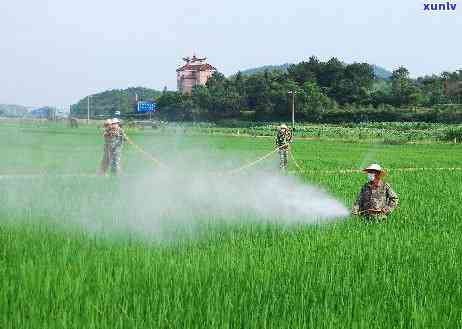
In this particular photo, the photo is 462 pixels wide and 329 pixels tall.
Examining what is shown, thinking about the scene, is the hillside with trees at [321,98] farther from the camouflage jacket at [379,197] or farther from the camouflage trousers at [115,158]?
the camouflage jacket at [379,197]

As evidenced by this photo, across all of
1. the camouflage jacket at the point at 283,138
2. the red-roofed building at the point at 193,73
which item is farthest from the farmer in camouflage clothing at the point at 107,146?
the red-roofed building at the point at 193,73

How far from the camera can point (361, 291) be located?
5.02 meters

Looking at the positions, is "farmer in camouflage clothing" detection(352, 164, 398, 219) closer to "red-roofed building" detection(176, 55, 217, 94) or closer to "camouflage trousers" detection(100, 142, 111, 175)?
"camouflage trousers" detection(100, 142, 111, 175)

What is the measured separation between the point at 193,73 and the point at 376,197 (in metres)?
143

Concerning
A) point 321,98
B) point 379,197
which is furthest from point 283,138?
point 321,98

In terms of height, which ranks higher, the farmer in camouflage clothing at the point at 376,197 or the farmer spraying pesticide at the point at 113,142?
the farmer spraying pesticide at the point at 113,142

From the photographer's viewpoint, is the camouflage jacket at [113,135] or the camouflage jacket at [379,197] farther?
the camouflage jacket at [113,135]

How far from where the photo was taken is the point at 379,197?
8883 millimetres

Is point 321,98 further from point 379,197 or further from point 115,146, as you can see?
point 379,197

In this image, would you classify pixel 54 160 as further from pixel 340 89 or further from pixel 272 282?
pixel 340 89

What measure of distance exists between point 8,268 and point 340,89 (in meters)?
87.2

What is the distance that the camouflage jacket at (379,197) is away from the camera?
29.0ft

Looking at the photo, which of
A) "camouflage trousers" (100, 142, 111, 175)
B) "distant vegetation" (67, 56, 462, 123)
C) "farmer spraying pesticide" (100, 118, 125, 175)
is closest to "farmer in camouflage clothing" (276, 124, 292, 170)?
"farmer spraying pesticide" (100, 118, 125, 175)

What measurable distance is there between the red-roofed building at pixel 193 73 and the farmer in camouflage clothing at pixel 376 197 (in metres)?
138
